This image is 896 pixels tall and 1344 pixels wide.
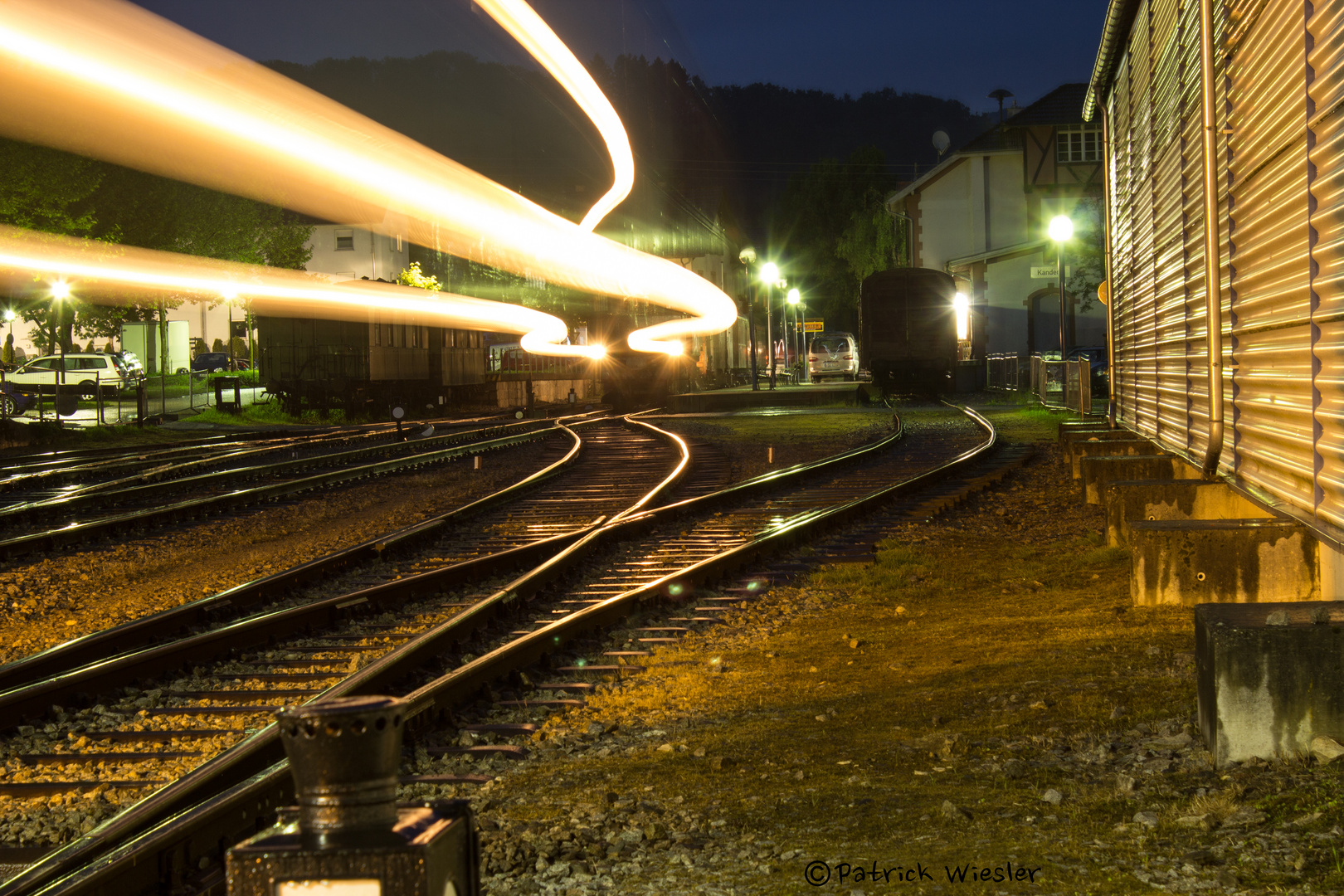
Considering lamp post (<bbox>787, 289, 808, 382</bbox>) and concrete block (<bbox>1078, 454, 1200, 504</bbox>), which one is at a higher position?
lamp post (<bbox>787, 289, 808, 382</bbox>)

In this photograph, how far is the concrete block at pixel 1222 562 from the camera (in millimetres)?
6418

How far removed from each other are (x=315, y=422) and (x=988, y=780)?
32.9 metres

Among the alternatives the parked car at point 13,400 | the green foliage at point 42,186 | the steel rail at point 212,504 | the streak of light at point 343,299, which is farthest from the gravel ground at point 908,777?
the green foliage at point 42,186

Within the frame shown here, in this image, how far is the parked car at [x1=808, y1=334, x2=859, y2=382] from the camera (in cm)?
5934

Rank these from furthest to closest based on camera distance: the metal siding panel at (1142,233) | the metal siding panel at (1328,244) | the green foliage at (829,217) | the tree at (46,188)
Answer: the green foliage at (829,217) → the tree at (46,188) → the metal siding panel at (1142,233) → the metal siding panel at (1328,244)

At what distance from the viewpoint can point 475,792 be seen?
473 centimetres

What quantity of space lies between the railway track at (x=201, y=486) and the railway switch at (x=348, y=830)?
35.0ft

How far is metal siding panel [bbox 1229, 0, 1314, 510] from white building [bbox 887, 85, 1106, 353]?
33577mm

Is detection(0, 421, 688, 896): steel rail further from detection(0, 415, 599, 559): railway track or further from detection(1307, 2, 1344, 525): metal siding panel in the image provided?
detection(0, 415, 599, 559): railway track

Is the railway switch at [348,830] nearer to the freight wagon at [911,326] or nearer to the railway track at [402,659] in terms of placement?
the railway track at [402,659]

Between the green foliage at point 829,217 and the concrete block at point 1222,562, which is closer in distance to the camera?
the concrete block at point 1222,562

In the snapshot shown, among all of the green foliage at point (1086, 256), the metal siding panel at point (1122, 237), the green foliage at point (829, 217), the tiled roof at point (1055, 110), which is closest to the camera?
the metal siding panel at point (1122, 237)

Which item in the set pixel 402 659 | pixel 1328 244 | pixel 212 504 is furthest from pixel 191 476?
pixel 1328 244

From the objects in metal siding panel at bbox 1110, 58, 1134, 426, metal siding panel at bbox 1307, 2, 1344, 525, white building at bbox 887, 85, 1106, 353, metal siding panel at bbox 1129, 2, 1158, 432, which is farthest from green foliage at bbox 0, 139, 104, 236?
metal siding panel at bbox 1307, 2, 1344, 525
